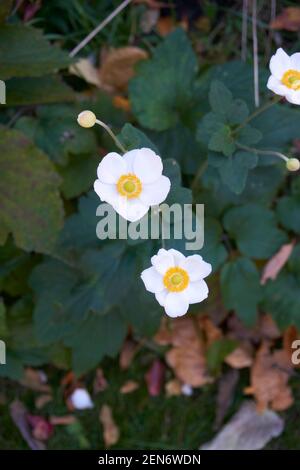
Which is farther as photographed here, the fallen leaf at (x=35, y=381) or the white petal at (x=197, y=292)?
the fallen leaf at (x=35, y=381)

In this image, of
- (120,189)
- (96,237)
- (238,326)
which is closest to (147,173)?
(120,189)

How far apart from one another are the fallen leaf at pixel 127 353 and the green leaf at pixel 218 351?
9.1 inches

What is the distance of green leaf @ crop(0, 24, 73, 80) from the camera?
133 cm

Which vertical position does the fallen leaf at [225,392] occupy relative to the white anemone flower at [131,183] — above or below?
below

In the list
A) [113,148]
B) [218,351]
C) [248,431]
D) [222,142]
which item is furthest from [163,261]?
[248,431]

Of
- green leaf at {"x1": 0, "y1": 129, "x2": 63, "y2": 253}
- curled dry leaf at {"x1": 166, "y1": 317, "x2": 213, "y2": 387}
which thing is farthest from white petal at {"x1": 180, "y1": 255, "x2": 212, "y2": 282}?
curled dry leaf at {"x1": 166, "y1": 317, "x2": 213, "y2": 387}

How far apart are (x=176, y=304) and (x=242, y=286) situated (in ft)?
1.64

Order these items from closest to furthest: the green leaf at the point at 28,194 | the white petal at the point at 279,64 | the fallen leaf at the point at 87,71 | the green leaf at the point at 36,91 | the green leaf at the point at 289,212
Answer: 1. the white petal at the point at 279,64
2. the green leaf at the point at 28,194
3. the green leaf at the point at 36,91
4. the green leaf at the point at 289,212
5. the fallen leaf at the point at 87,71

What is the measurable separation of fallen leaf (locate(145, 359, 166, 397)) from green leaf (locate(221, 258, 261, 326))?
1.42 feet

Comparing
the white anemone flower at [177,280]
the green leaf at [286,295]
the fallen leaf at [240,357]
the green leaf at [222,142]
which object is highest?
the green leaf at [222,142]

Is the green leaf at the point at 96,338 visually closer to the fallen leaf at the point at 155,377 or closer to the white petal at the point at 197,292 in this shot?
the fallen leaf at the point at 155,377

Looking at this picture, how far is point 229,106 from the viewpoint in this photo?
1.17m

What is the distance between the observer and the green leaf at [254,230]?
58.1 inches

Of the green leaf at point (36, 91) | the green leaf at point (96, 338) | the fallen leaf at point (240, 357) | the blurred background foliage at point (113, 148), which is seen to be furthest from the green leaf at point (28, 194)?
the fallen leaf at point (240, 357)
